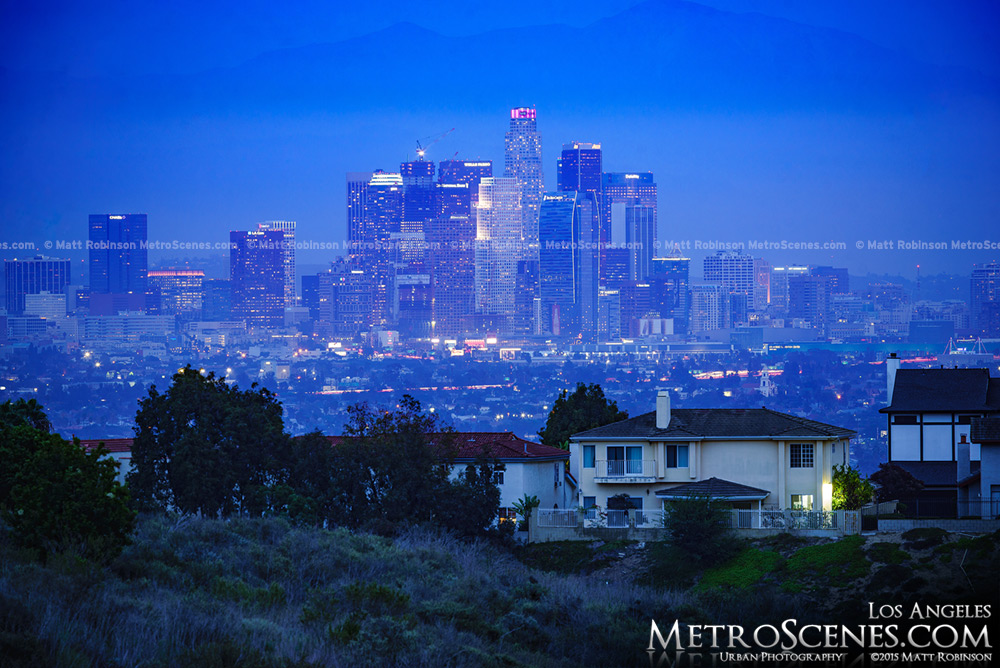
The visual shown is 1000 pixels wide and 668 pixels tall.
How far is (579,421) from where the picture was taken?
189ft

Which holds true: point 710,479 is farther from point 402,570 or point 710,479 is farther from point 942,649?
point 942,649

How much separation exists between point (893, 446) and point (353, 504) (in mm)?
20619

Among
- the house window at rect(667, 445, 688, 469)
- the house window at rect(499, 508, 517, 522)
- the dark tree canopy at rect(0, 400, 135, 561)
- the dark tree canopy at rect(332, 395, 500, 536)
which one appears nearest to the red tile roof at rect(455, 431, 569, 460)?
the dark tree canopy at rect(332, 395, 500, 536)

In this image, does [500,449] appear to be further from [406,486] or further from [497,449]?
[406,486]

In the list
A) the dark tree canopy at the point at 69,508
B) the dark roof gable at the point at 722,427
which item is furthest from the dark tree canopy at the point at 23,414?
the dark roof gable at the point at 722,427

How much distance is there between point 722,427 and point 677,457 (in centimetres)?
171

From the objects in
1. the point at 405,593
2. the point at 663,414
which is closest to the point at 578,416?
the point at 663,414

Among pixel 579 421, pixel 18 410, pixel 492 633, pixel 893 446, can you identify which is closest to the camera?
pixel 492 633

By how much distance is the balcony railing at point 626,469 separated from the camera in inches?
1732

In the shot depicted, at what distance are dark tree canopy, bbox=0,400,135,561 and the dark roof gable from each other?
65.5 ft

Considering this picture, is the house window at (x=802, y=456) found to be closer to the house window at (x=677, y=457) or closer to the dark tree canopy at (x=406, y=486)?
the house window at (x=677, y=457)

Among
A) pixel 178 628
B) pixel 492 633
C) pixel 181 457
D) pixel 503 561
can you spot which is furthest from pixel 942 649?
pixel 181 457

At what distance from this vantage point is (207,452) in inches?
1725

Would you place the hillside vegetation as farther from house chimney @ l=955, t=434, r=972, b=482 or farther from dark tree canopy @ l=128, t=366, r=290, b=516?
house chimney @ l=955, t=434, r=972, b=482
